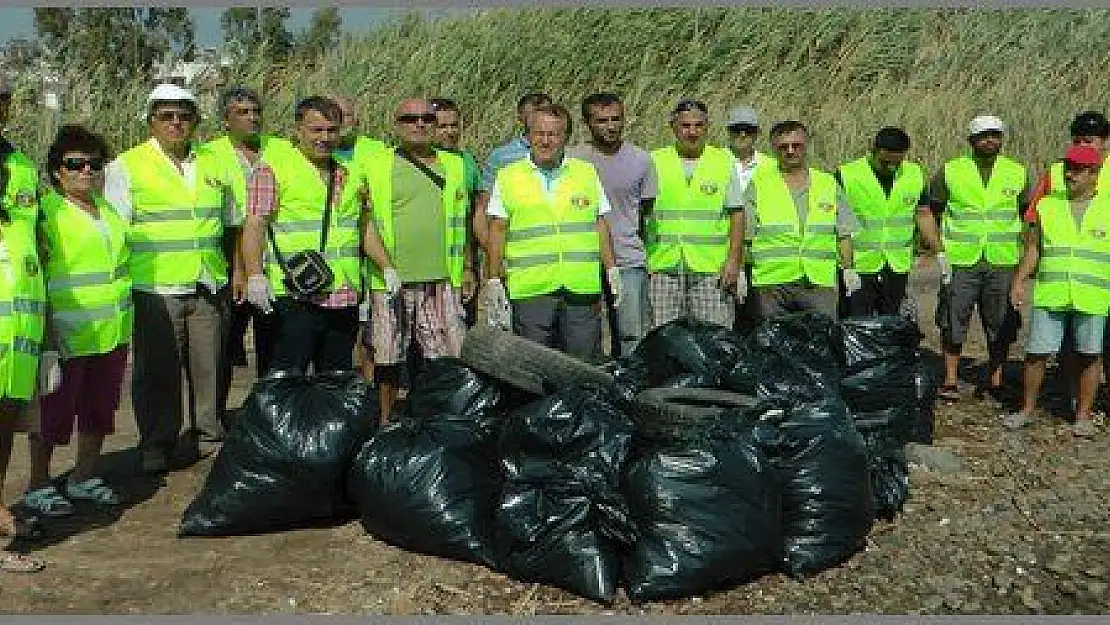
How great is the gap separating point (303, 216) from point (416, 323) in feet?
2.46

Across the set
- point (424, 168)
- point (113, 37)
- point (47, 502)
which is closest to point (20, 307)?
point (47, 502)

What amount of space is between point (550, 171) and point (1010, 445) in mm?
2718

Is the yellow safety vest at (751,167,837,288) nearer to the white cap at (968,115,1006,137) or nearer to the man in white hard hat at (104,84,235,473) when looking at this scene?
the white cap at (968,115,1006,137)

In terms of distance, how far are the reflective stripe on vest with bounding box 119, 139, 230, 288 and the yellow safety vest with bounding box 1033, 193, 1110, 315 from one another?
4.18 m

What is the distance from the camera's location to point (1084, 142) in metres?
6.51

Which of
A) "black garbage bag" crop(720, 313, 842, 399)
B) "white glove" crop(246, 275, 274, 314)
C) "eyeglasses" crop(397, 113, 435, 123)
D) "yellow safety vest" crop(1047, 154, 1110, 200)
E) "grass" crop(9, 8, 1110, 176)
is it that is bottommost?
"black garbage bag" crop(720, 313, 842, 399)

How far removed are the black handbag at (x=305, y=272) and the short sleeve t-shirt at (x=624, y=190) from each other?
4.76 ft

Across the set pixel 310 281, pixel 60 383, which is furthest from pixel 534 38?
pixel 60 383

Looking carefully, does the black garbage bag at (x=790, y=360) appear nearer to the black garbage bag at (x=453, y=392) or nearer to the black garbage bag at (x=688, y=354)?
the black garbage bag at (x=688, y=354)

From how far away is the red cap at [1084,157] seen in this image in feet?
20.1

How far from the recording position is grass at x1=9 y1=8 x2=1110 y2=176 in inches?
481

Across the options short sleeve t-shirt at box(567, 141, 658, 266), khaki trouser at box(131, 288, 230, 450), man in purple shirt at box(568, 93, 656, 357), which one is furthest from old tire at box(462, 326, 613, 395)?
khaki trouser at box(131, 288, 230, 450)

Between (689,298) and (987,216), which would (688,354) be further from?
(987,216)

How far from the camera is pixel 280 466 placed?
4.67m
